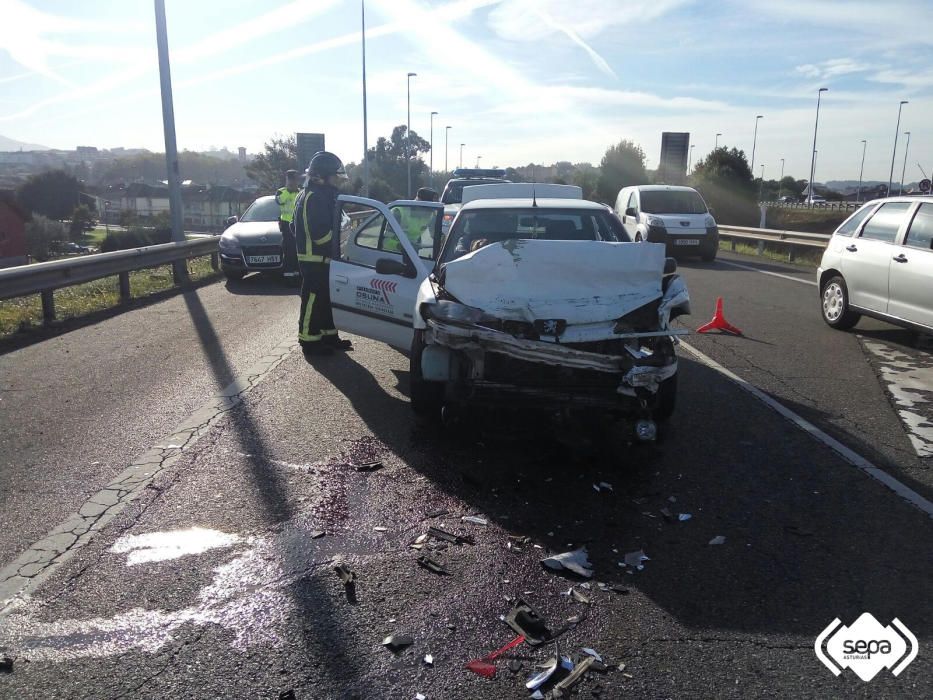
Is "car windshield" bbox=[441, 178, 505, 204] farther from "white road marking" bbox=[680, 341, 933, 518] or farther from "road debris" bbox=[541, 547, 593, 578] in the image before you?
"road debris" bbox=[541, 547, 593, 578]

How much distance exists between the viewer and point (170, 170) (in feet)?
56.4

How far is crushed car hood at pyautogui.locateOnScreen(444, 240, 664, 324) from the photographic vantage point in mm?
5387

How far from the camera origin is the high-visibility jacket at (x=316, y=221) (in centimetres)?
854

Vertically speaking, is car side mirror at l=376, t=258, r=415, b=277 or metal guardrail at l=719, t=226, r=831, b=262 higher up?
car side mirror at l=376, t=258, r=415, b=277

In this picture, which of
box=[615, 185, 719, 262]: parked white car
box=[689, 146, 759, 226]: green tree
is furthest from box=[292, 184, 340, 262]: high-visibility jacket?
box=[689, 146, 759, 226]: green tree

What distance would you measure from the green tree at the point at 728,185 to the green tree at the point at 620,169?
24.1 ft

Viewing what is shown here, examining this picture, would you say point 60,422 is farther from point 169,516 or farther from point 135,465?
point 169,516

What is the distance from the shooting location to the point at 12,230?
5191 cm

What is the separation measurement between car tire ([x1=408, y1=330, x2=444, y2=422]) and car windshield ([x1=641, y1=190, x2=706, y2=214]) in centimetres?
1650

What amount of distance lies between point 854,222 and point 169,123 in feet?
44.7

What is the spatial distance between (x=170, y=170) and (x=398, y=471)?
14.3m

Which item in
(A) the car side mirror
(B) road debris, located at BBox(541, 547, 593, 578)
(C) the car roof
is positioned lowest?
(B) road debris, located at BBox(541, 547, 593, 578)

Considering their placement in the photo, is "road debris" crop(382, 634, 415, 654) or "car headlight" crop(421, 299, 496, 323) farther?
"car headlight" crop(421, 299, 496, 323)

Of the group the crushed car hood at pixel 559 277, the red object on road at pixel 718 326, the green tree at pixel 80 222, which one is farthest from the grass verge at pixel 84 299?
the green tree at pixel 80 222
